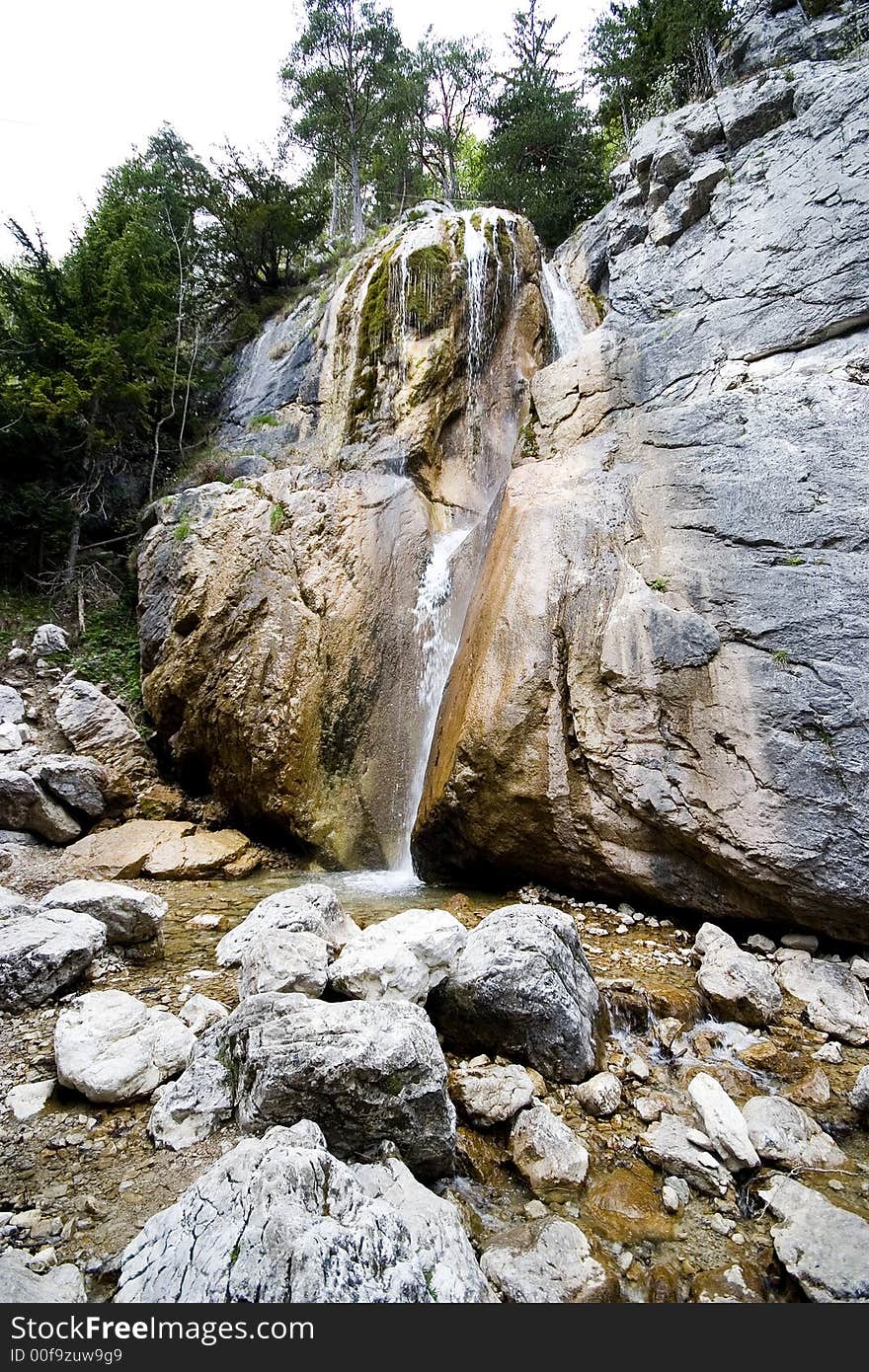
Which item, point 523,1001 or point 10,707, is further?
point 10,707

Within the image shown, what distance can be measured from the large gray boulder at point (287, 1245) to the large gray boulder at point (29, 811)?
691 centimetres

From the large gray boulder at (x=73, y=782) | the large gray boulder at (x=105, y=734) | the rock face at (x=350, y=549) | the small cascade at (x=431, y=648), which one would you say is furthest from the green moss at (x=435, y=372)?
the large gray boulder at (x=73, y=782)

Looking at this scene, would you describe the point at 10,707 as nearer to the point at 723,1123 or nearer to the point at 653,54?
the point at 723,1123

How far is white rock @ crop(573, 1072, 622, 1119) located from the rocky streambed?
14 millimetres

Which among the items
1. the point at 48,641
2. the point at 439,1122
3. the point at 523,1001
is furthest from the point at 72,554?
the point at 439,1122

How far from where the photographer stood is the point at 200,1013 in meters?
3.66

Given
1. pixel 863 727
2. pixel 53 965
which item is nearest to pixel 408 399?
pixel 863 727

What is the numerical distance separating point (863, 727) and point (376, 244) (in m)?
15.7

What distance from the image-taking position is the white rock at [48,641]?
1066 cm

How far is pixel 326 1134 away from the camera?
104 inches

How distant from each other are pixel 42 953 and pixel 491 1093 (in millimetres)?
2943

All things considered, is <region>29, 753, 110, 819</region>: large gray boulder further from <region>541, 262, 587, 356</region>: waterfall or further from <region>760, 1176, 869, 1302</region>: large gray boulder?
<region>541, 262, 587, 356</region>: waterfall

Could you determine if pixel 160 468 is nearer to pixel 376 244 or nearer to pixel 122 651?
pixel 122 651

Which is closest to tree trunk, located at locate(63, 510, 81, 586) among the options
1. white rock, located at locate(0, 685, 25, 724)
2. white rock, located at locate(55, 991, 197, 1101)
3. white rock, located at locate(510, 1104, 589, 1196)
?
white rock, located at locate(0, 685, 25, 724)
